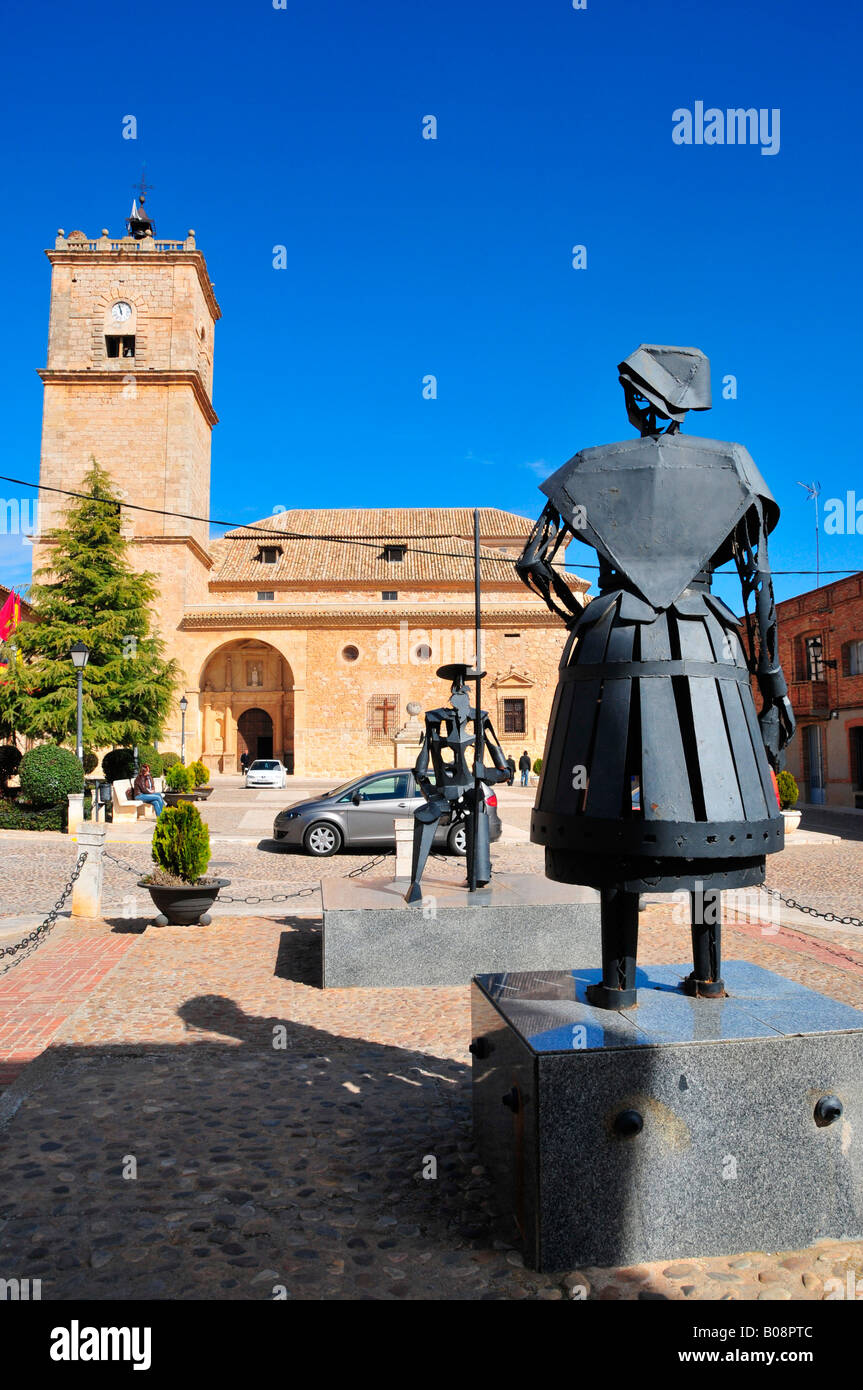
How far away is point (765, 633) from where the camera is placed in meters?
3.15

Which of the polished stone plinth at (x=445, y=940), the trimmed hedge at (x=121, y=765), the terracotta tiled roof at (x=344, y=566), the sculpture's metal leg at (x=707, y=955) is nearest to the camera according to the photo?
the sculpture's metal leg at (x=707, y=955)

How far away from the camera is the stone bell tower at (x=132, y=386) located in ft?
130

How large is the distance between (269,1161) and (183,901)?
5.27 m

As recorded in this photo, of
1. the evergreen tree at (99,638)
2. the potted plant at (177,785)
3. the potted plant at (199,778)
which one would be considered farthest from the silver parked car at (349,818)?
the potted plant at (199,778)

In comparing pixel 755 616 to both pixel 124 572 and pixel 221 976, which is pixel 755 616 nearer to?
pixel 221 976

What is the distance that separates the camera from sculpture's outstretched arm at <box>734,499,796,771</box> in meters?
3.10

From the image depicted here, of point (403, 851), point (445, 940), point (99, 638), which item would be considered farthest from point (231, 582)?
point (445, 940)

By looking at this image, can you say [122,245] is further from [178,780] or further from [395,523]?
[178,780]

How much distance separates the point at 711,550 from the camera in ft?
9.96

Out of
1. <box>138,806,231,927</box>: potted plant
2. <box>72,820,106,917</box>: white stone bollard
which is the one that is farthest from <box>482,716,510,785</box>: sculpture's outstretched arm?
<box>72,820,106,917</box>: white stone bollard

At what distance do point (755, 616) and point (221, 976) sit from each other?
5332 millimetres

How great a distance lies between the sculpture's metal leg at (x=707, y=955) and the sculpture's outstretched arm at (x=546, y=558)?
47.8 inches

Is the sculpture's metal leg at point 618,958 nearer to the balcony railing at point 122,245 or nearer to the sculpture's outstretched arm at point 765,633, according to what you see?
the sculpture's outstretched arm at point 765,633
